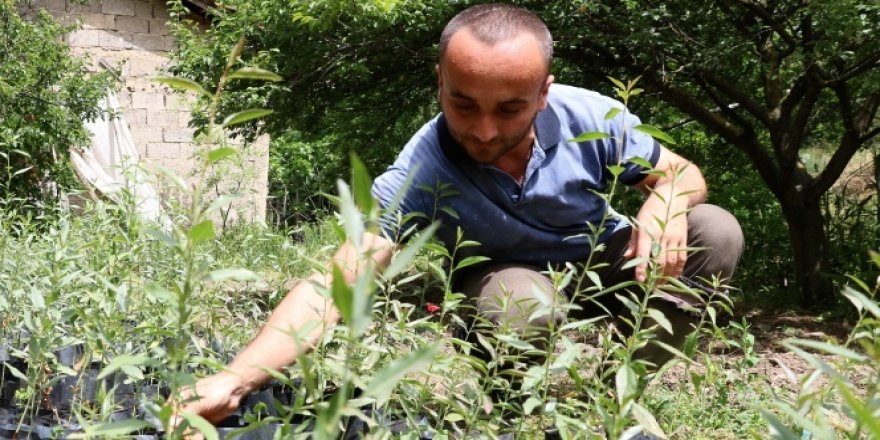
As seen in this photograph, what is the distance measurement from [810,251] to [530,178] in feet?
13.3

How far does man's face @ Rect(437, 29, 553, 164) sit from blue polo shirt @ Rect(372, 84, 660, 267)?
0.29m

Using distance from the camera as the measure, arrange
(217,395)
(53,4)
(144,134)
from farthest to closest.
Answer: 1. (144,134)
2. (53,4)
3. (217,395)

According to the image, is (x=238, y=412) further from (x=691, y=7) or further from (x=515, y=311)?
(x=691, y=7)

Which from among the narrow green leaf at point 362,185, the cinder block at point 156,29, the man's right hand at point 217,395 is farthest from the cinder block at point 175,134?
the narrow green leaf at point 362,185

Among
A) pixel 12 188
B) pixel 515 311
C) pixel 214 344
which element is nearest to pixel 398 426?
pixel 515 311

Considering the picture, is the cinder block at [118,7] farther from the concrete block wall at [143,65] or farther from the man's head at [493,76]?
the man's head at [493,76]

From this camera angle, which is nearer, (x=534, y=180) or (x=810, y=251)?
(x=534, y=180)

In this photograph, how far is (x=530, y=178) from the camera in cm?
263

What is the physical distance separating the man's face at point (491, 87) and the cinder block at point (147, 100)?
322 inches

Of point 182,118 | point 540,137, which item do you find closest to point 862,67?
point 540,137

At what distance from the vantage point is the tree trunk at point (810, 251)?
6.04 meters

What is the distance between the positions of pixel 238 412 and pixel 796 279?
4.98m

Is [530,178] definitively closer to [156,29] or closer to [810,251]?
[810,251]

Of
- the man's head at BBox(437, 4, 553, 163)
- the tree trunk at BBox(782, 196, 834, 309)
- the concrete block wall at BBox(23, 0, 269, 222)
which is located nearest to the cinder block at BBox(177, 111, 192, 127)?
the concrete block wall at BBox(23, 0, 269, 222)
